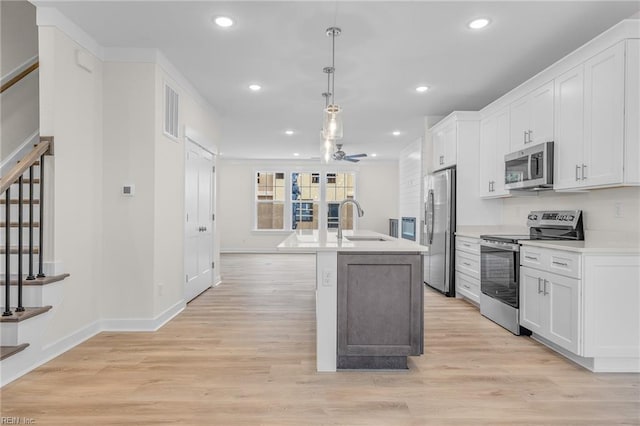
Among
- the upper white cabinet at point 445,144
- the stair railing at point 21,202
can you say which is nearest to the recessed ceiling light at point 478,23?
the upper white cabinet at point 445,144

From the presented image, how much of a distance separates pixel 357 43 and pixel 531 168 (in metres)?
2.03

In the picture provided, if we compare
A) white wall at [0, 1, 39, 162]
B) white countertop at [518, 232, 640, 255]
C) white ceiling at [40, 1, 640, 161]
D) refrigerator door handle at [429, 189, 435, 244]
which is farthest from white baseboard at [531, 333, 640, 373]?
white wall at [0, 1, 39, 162]

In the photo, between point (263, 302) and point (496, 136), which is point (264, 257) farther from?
point (496, 136)

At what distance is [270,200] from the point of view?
10.6 metres

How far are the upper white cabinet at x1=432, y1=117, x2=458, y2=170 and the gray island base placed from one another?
2888 millimetres

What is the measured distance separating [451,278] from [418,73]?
2.67 meters

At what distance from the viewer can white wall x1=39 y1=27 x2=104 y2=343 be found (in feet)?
9.48

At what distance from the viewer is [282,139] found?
7.74 m

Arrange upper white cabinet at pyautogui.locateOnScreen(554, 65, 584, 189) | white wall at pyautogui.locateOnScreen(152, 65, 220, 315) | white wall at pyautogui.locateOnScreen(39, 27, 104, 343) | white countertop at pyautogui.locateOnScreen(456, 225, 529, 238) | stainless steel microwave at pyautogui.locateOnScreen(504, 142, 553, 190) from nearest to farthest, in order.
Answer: white wall at pyautogui.locateOnScreen(39, 27, 104, 343) < upper white cabinet at pyautogui.locateOnScreen(554, 65, 584, 189) < stainless steel microwave at pyautogui.locateOnScreen(504, 142, 553, 190) < white wall at pyautogui.locateOnScreen(152, 65, 220, 315) < white countertop at pyautogui.locateOnScreen(456, 225, 529, 238)

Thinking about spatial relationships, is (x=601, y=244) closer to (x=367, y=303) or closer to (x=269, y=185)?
(x=367, y=303)

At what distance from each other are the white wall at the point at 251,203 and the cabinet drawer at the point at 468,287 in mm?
5572

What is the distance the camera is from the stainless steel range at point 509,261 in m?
3.43

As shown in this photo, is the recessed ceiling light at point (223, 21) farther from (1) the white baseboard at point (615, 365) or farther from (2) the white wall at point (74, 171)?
(1) the white baseboard at point (615, 365)

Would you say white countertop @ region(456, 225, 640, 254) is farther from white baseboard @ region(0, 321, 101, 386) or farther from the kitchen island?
white baseboard @ region(0, 321, 101, 386)
